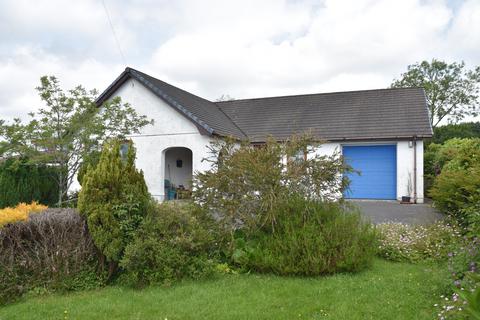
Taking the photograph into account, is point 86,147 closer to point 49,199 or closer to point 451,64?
point 49,199

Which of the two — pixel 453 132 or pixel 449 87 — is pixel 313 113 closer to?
pixel 453 132

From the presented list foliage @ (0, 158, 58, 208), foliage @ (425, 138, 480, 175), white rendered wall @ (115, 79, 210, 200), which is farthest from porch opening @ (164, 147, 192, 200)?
foliage @ (425, 138, 480, 175)

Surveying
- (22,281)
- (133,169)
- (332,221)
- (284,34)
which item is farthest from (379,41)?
(22,281)

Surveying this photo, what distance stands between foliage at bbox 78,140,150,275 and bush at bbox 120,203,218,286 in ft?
0.66

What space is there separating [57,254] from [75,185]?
11769mm

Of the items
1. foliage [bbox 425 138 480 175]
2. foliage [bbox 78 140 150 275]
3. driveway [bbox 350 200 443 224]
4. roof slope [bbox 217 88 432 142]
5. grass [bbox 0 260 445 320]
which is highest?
roof slope [bbox 217 88 432 142]

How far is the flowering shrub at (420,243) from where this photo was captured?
20.2ft

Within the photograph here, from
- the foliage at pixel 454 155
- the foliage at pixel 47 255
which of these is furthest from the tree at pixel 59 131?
the foliage at pixel 454 155

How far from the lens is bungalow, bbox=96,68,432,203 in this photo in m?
14.8

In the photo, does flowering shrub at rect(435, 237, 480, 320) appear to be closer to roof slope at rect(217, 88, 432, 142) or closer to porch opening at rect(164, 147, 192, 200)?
roof slope at rect(217, 88, 432, 142)

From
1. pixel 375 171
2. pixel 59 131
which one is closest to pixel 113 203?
pixel 59 131

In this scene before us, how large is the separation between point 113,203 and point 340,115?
1448 cm

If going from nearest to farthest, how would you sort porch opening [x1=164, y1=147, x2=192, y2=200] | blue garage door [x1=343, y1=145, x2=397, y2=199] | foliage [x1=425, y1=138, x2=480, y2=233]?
foliage [x1=425, y1=138, x2=480, y2=233] < blue garage door [x1=343, y1=145, x2=397, y2=199] < porch opening [x1=164, y1=147, x2=192, y2=200]

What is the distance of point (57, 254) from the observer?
520 cm
